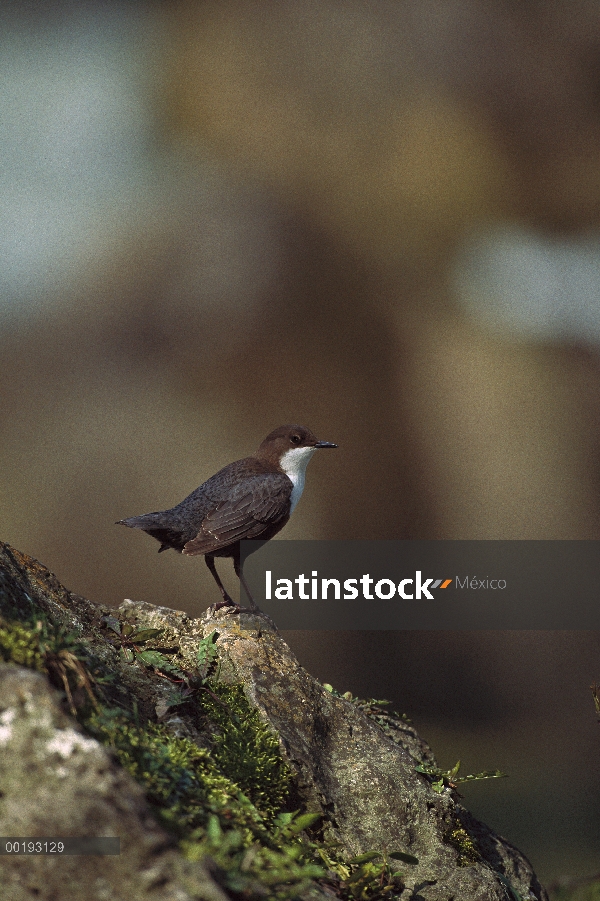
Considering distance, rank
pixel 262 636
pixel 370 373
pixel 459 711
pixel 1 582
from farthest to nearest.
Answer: pixel 370 373, pixel 459 711, pixel 262 636, pixel 1 582

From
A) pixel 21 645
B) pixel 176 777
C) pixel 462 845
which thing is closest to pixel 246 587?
pixel 462 845

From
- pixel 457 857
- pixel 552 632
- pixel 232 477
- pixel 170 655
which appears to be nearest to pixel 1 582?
pixel 170 655

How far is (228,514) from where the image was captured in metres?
4.29

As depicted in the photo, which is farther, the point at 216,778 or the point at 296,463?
the point at 296,463

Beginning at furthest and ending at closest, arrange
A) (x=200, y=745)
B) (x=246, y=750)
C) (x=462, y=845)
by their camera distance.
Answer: (x=462, y=845) < (x=246, y=750) < (x=200, y=745)

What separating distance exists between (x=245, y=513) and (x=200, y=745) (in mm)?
2224

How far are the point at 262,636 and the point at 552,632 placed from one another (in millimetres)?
8151

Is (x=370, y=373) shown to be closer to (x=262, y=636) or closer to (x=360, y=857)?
(x=262, y=636)

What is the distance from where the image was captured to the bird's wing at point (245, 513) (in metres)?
4.21

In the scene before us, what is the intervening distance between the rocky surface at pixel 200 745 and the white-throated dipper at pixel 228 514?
3.90ft

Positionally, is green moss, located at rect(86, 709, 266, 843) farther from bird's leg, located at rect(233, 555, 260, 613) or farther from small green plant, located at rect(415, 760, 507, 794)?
bird's leg, located at rect(233, 555, 260, 613)

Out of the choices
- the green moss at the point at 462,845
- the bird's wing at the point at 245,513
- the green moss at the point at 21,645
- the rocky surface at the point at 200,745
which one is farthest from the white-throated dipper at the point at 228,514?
the green moss at the point at 21,645

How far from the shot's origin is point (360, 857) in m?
2.11

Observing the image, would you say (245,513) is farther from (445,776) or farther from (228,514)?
(445,776)
